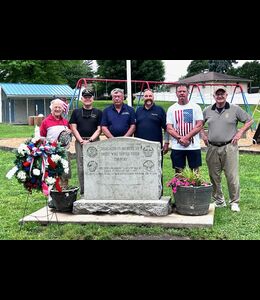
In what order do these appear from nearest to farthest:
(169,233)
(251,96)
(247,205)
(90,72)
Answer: (169,233) < (247,205) < (251,96) < (90,72)

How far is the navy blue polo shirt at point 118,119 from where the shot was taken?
6547mm

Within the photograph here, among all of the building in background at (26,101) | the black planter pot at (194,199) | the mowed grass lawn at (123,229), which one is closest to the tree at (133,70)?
the building in background at (26,101)

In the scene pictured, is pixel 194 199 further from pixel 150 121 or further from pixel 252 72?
pixel 252 72

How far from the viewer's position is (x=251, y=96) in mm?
42156

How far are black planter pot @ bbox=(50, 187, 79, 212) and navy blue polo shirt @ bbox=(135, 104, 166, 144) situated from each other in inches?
49.7

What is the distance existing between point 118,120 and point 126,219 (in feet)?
4.60

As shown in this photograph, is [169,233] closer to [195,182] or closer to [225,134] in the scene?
[195,182]

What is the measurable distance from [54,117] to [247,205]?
312 centimetres

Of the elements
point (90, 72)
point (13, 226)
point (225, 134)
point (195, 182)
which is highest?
point (90, 72)

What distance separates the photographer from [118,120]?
21.6ft

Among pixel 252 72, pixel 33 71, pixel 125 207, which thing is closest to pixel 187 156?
pixel 125 207

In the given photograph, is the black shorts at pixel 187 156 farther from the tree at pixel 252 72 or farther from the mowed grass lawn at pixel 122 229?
the tree at pixel 252 72

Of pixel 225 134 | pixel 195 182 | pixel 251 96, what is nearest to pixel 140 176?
pixel 195 182

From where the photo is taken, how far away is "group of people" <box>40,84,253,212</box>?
6.47 metres
